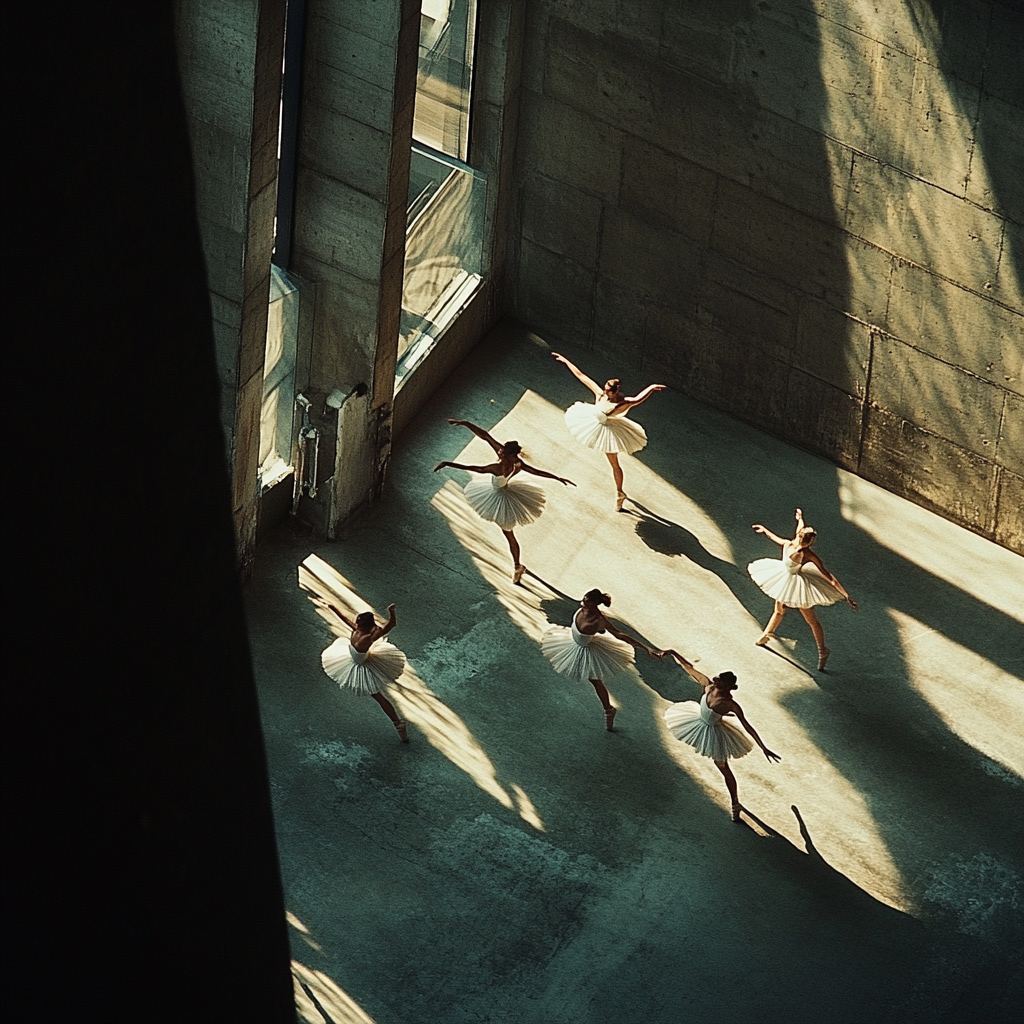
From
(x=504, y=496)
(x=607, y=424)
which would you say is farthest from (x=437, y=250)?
(x=504, y=496)

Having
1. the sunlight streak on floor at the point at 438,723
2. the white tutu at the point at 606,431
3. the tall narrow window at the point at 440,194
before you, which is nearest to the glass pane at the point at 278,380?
the sunlight streak on floor at the point at 438,723

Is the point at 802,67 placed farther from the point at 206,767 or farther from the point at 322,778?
the point at 206,767

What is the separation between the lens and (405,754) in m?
14.8

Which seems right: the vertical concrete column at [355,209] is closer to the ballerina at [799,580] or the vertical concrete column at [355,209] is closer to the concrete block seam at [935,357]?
the ballerina at [799,580]

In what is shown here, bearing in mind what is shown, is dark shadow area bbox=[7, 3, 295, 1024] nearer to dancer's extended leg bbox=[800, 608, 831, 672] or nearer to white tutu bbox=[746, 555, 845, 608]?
white tutu bbox=[746, 555, 845, 608]

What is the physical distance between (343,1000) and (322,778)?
224 cm

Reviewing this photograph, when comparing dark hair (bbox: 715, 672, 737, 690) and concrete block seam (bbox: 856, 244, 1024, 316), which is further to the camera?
concrete block seam (bbox: 856, 244, 1024, 316)

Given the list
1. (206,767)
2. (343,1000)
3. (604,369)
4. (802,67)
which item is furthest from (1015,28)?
(206,767)

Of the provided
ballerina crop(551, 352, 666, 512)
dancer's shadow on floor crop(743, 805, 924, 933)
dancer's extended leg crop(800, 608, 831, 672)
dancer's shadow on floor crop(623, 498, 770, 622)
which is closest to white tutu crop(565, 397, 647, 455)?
ballerina crop(551, 352, 666, 512)

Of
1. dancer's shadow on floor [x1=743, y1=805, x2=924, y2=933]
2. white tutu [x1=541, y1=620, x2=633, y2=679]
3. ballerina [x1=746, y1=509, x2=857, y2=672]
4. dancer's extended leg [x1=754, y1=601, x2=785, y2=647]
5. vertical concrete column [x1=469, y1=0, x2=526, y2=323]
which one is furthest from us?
vertical concrete column [x1=469, y1=0, x2=526, y2=323]

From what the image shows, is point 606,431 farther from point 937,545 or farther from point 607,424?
point 937,545

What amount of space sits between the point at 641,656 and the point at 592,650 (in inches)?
52.4

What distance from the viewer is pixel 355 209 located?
15328 mm

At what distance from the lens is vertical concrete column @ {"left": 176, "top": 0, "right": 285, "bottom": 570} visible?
13.3 m
